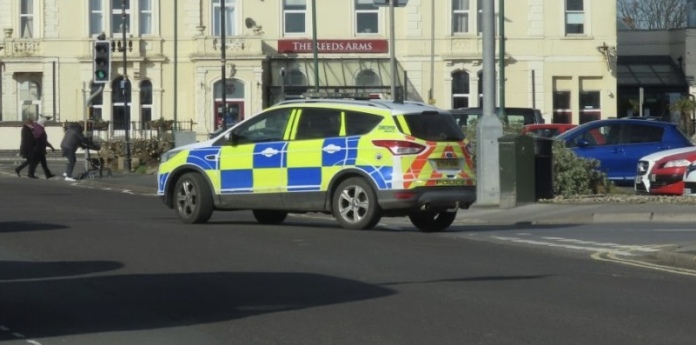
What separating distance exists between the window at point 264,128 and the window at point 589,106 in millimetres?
41769

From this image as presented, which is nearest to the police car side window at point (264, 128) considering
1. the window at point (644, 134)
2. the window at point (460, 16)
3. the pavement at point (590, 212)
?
the pavement at point (590, 212)

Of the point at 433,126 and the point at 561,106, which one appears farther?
the point at 561,106

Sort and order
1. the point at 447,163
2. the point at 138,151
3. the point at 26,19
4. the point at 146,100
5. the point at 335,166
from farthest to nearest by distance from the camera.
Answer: the point at 146,100, the point at 26,19, the point at 138,151, the point at 335,166, the point at 447,163

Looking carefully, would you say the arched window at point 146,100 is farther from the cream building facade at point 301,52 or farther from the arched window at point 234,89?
the arched window at point 234,89

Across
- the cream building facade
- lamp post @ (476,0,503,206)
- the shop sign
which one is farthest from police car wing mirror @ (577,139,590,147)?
the shop sign

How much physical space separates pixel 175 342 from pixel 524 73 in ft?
167

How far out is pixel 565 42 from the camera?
195 ft

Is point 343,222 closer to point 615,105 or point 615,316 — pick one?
point 615,316

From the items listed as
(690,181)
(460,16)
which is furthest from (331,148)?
(460,16)

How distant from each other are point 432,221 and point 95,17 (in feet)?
143

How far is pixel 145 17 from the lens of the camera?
59.9m

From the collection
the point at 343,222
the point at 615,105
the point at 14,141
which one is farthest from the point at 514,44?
the point at 343,222

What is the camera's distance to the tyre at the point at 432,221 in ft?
61.7

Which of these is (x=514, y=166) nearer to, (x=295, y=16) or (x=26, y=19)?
(x=295, y=16)
